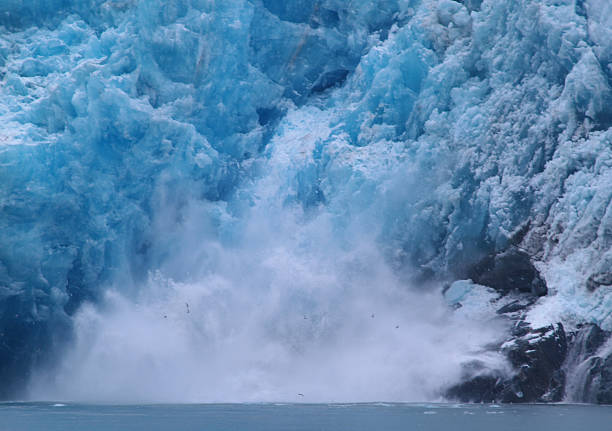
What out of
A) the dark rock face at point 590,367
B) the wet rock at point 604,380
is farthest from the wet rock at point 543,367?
the wet rock at point 604,380

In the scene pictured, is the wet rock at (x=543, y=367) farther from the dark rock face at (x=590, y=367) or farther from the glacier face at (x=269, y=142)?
the glacier face at (x=269, y=142)

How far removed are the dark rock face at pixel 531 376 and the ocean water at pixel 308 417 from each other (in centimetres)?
66

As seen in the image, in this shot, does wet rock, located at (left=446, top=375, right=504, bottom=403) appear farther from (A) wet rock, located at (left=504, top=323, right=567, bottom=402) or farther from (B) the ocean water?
(B) the ocean water

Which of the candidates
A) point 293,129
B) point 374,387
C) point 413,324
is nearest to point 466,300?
point 413,324

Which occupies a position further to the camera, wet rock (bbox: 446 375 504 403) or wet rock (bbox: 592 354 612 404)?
wet rock (bbox: 446 375 504 403)

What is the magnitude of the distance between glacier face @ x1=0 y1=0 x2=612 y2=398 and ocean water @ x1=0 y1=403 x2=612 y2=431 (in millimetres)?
3475

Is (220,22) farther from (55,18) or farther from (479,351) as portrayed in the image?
(479,351)

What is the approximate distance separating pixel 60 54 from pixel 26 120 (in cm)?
191

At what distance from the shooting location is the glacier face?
2222 centimetres

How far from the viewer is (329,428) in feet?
49.6

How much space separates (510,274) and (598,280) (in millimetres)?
2174

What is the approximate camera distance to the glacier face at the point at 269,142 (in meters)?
22.2

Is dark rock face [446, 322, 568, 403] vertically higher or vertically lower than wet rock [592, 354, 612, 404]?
lower

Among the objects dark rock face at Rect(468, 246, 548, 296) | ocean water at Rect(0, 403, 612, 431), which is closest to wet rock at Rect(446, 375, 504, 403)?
ocean water at Rect(0, 403, 612, 431)
